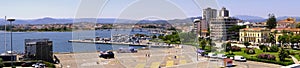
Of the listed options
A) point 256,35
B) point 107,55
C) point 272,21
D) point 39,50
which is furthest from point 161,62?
point 272,21

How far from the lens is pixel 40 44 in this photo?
297 inches

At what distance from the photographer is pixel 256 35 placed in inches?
614

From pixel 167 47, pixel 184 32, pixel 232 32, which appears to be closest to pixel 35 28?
pixel 232 32

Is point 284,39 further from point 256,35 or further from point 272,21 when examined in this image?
point 272,21

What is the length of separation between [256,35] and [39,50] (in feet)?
34.7

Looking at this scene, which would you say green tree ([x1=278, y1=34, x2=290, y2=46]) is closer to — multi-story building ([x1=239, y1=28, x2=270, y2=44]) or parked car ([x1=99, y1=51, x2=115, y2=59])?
multi-story building ([x1=239, y1=28, x2=270, y2=44])

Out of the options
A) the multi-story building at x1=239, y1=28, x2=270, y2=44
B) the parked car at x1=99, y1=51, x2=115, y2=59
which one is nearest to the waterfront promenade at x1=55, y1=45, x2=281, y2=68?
the parked car at x1=99, y1=51, x2=115, y2=59

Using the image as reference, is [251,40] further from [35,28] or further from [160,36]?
[35,28]

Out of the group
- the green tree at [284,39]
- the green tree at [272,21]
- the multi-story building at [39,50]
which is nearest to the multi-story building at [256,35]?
the green tree at [284,39]

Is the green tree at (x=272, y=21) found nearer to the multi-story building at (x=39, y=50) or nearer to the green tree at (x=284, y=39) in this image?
the green tree at (x=284, y=39)

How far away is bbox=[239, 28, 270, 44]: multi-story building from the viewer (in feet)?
50.2

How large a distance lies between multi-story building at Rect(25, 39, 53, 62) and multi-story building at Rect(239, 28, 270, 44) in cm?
995

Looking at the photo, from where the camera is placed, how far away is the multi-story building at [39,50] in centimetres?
755

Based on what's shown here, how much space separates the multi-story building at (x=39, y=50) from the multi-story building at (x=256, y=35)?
9952 millimetres
